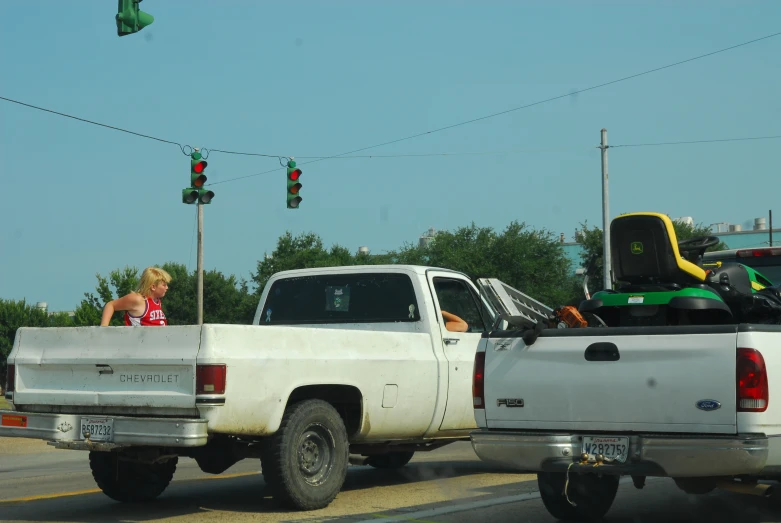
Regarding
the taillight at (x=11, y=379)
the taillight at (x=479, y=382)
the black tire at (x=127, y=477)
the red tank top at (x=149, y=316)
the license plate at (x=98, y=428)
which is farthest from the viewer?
the red tank top at (x=149, y=316)

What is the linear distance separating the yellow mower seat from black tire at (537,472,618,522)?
152 centimetres

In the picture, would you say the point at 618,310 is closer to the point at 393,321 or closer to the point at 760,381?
the point at 760,381

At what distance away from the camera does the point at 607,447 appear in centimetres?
641

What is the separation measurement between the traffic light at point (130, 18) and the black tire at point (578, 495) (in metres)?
8.09

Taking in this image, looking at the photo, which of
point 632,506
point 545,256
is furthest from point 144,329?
point 545,256

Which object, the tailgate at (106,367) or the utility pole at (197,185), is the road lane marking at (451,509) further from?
the utility pole at (197,185)

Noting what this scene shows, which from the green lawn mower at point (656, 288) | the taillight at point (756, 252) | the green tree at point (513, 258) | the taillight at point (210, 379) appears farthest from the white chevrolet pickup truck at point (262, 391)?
the green tree at point (513, 258)

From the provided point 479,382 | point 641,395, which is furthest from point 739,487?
point 479,382

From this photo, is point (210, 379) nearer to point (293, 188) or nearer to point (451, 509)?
point (451, 509)

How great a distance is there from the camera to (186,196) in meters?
21.5

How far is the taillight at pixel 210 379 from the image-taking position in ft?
24.6

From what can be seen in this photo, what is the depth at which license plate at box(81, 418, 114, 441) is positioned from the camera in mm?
7781

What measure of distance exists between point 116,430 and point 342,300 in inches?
123

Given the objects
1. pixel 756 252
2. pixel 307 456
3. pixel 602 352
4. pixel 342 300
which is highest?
pixel 756 252
